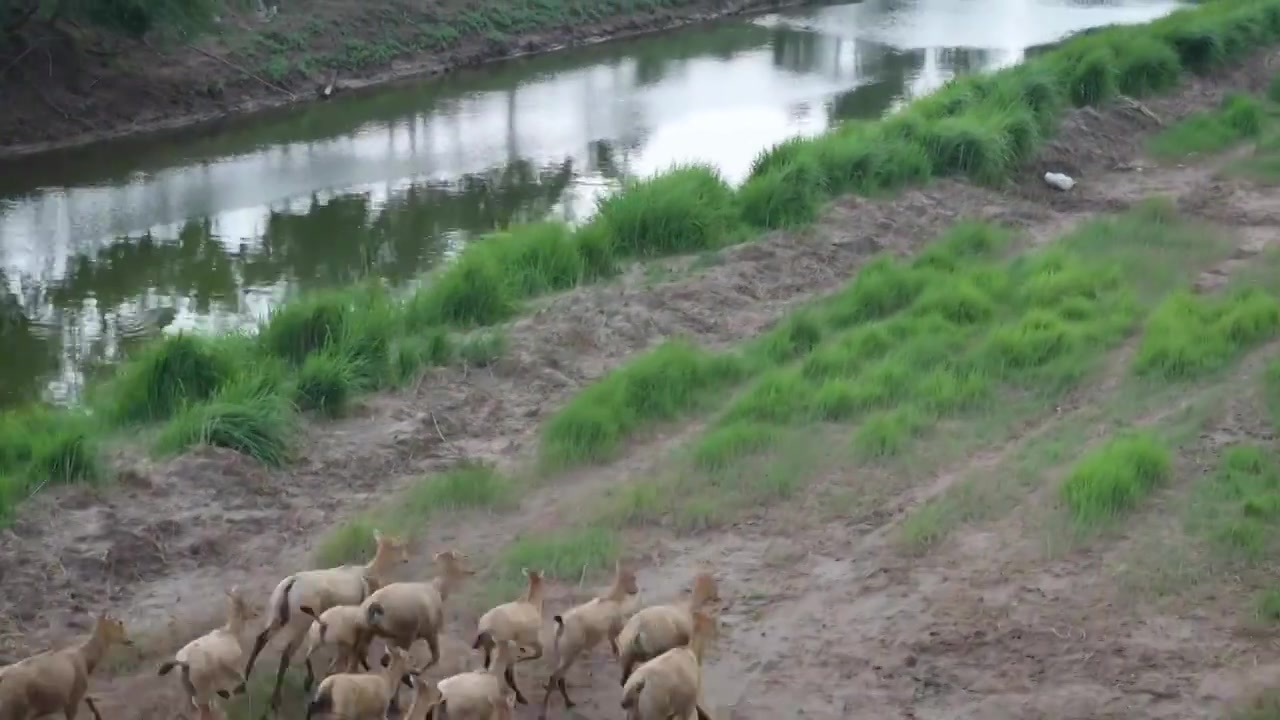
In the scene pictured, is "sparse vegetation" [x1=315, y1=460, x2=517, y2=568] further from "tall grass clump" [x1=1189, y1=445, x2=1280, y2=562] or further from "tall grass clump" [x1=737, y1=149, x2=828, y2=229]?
"tall grass clump" [x1=737, y1=149, x2=828, y2=229]

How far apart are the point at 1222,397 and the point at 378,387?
4.54 meters

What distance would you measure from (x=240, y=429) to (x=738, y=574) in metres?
2.67

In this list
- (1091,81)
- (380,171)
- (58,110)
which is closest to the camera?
(1091,81)

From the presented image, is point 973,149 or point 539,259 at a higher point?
point 973,149

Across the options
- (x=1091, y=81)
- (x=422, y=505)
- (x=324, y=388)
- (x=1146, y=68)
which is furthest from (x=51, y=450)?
(x=1146, y=68)

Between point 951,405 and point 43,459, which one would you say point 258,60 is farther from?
point 951,405

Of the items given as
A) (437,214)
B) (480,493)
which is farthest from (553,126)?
(480,493)

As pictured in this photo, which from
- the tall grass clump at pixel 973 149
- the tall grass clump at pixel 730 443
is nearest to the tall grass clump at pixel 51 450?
the tall grass clump at pixel 730 443

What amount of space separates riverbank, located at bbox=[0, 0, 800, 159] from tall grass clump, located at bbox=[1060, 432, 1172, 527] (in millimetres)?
14787

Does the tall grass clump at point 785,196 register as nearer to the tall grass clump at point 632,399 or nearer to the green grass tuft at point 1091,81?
the tall grass clump at point 632,399

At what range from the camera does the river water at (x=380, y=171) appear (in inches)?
511

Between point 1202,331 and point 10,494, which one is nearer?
point 10,494

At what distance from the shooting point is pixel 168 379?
27.9 feet

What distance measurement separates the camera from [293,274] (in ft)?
44.8
